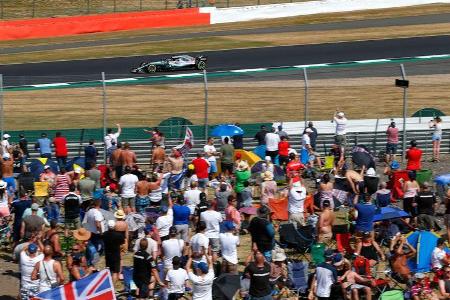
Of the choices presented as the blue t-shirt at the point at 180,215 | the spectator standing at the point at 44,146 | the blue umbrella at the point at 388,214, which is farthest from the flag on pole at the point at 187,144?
the blue umbrella at the point at 388,214

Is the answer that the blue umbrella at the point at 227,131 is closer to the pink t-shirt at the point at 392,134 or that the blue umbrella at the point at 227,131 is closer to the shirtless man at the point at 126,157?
the shirtless man at the point at 126,157

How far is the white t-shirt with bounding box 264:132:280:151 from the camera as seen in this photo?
28.5 metres

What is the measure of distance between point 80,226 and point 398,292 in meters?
7.56

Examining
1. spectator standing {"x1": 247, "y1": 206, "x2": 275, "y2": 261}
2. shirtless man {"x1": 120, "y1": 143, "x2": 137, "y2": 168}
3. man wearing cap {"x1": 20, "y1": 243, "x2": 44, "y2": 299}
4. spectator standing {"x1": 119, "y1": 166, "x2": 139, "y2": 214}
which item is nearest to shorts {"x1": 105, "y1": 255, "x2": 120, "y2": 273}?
man wearing cap {"x1": 20, "y1": 243, "x2": 44, "y2": 299}

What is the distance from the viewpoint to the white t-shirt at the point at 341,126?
98.9 ft

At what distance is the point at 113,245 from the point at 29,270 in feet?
6.61

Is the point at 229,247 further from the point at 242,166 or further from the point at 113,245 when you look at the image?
the point at 242,166

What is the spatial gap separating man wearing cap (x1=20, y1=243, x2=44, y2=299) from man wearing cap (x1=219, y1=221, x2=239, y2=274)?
11.2ft

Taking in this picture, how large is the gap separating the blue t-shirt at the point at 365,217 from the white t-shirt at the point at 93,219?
16.7 feet

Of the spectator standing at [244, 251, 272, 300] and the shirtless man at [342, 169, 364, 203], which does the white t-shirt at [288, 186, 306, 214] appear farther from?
the spectator standing at [244, 251, 272, 300]

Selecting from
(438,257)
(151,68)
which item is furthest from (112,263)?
(151,68)

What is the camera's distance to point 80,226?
22.8 metres

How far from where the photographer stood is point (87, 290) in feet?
53.1

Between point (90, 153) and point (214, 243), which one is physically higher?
point (90, 153)
